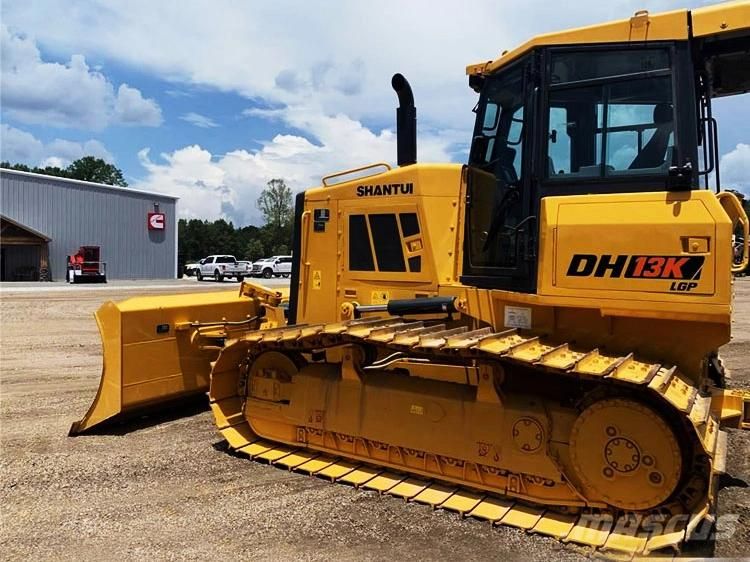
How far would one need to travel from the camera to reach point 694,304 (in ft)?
12.7

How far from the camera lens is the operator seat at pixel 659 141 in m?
4.23

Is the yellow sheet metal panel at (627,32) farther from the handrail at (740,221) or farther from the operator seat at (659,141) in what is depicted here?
the handrail at (740,221)

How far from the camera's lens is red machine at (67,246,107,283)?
37281 millimetres

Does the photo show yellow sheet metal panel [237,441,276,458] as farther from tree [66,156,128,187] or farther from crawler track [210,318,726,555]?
tree [66,156,128,187]

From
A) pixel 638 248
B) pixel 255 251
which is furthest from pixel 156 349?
pixel 255 251

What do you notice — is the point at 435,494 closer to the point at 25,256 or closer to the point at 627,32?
the point at 627,32

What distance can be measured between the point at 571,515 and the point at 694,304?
166cm

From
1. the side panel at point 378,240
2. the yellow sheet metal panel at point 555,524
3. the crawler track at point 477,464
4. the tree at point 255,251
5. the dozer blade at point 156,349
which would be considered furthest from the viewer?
the tree at point 255,251

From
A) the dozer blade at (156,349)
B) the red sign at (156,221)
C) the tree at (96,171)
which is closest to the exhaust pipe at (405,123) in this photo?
the dozer blade at (156,349)

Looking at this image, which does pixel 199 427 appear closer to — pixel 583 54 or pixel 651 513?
pixel 651 513

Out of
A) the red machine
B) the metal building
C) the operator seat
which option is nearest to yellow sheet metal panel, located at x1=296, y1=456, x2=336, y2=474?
the operator seat

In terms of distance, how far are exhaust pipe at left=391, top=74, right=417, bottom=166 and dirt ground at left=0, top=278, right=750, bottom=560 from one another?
3.14 metres

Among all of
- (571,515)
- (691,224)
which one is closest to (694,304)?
(691,224)

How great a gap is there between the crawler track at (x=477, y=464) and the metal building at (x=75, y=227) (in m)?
38.3
